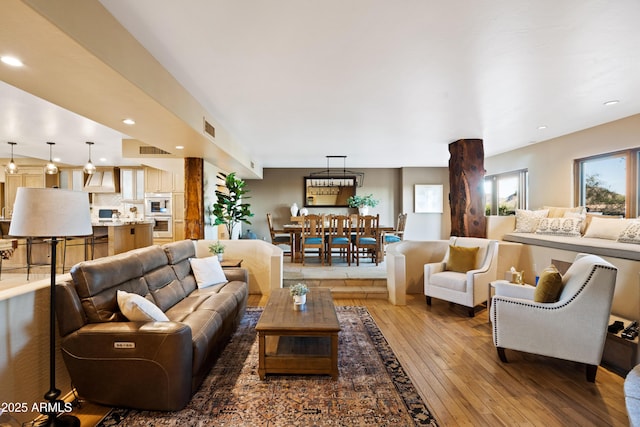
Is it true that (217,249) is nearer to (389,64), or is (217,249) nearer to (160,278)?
(160,278)

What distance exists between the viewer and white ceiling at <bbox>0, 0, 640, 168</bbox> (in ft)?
6.06

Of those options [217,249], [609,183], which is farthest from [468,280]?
[217,249]

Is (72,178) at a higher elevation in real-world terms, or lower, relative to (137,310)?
higher

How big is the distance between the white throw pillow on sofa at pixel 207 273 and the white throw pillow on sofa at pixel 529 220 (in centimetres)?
482

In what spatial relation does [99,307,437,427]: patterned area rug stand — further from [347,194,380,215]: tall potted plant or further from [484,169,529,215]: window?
[347,194,380,215]: tall potted plant

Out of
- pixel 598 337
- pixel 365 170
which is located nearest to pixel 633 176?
pixel 598 337

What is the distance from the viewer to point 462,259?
4008mm

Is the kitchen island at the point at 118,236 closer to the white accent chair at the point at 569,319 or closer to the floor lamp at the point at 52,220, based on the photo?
the floor lamp at the point at 52,220

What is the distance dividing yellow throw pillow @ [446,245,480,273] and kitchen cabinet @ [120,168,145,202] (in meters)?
7.55

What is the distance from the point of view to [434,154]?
654 cm

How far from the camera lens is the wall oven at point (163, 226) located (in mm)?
6947

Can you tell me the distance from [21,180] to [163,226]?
3.77m

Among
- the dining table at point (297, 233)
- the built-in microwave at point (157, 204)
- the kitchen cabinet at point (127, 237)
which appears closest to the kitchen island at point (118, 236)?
the kitchen cabinet at point (127, 237)

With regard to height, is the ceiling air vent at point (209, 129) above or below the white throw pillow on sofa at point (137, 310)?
above
